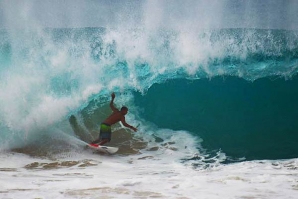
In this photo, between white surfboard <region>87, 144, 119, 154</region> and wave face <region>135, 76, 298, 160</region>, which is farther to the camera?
wave face <region>135, 76, 298, 160</region>

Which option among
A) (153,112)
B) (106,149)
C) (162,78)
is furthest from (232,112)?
(106,149)

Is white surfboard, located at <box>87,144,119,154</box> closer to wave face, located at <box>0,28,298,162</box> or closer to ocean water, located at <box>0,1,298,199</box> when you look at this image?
ocean water, located at <box>0,1,298,199</box>

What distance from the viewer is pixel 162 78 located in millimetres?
11109

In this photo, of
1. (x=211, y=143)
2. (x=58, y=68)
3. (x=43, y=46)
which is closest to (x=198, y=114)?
(x=211, y=143)

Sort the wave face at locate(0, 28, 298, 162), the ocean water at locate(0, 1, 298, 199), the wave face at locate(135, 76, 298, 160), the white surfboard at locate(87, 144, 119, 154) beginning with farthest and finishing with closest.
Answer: the wave face at locate(0, 28, 298, 162), the wave face at locate(135, 76, 298, 160), the white surfboard at locate(87, 144, 119, 154), the ocean water at locate(0, 1, 298, 199)

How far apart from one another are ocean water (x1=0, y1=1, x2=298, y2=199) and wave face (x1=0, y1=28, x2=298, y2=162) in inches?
1.1

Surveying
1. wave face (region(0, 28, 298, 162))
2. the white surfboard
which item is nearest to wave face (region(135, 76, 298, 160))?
wave face (region(0, 28, 298, 162))

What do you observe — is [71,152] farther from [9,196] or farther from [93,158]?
[9,196]

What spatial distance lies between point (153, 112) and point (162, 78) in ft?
4.83

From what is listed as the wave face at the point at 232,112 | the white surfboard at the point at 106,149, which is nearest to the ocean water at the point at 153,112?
the wave face at the point at 232,112

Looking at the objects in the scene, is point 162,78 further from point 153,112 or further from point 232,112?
point 232,112

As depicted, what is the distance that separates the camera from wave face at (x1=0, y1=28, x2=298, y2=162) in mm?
8969

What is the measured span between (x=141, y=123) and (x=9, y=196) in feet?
14.8

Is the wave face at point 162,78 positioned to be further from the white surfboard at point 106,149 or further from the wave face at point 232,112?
the white surfboard at point 106,149
